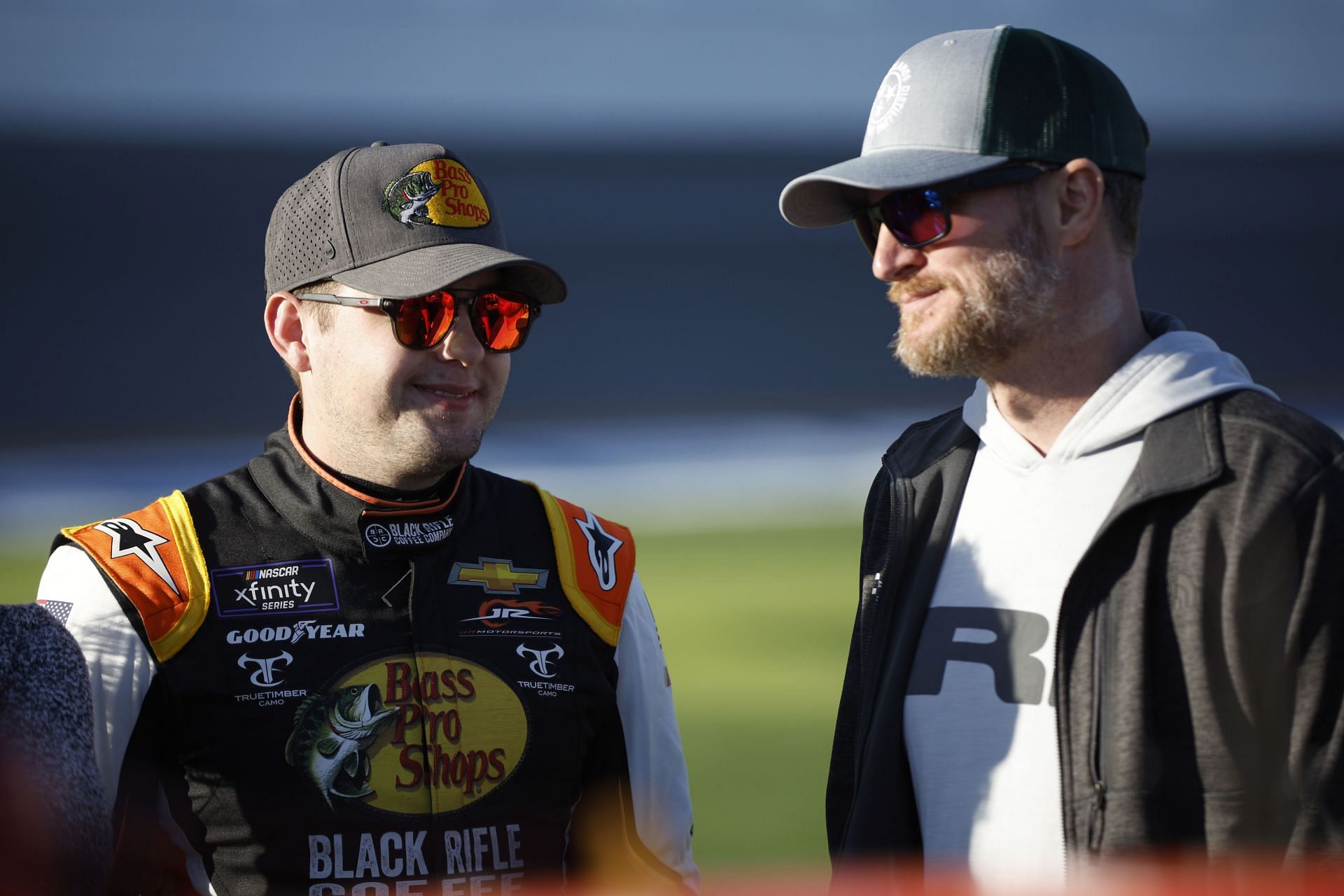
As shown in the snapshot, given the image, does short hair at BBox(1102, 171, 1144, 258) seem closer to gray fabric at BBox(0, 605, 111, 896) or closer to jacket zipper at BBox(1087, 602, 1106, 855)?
jacket zipper at BBox(1087, 602, 1106, 855)

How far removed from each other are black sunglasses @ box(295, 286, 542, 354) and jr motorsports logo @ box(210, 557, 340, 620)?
0.39 meters

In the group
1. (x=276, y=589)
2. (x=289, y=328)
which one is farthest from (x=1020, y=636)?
(x=289, y=328)

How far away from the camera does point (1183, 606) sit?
69.0 inches

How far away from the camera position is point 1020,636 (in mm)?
1945

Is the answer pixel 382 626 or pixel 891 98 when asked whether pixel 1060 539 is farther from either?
pixel 382 626

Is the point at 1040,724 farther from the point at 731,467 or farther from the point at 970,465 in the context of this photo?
the point at 731,467

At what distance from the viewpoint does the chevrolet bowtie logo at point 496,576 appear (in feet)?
7.11

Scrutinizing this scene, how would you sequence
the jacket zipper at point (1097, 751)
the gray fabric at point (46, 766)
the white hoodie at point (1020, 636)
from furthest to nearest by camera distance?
the white hoodie at point (1020, 636) < the jacket zipper at point (1097, 751) < the gray fabric at point (46, 766)

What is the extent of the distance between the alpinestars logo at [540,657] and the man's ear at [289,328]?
594 millimetres

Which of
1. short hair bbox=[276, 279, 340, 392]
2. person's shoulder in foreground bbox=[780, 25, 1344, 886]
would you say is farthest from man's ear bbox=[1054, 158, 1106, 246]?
short hair bbox=[276, 279, 340, 392]

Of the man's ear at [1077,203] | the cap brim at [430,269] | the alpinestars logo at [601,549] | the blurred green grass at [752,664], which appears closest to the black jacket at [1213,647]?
the man's ear at [1077,203]

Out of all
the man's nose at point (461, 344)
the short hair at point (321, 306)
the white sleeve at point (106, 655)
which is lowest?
the white sleeve at point (106, 655)

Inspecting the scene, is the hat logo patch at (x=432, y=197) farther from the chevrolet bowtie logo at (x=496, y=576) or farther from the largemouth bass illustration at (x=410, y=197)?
the chevrolet bowtie logo at (x=496, y=576)

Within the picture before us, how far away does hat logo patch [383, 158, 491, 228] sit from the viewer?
217 cm
